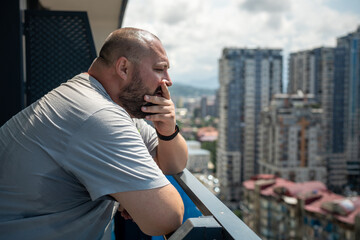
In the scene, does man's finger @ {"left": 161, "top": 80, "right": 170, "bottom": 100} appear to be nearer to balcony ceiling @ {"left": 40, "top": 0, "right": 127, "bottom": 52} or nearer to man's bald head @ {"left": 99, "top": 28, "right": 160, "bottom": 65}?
man's bald head @ {"left": 99, "top": 28, "right": 160, "bottom": 65}

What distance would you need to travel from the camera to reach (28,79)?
2.00 meters

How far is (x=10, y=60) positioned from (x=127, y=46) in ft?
3.65

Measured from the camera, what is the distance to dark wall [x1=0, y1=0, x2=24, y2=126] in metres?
1.74

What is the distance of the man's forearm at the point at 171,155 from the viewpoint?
4.28ft

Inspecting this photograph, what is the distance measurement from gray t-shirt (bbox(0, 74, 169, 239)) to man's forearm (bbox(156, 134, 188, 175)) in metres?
0.52

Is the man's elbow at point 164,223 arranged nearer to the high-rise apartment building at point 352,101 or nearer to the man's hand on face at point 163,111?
the man's hand on face at point 163,111

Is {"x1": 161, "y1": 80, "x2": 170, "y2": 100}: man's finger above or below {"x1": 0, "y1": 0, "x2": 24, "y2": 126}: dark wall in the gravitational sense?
below

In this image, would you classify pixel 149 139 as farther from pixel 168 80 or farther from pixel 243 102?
pixel 243 102

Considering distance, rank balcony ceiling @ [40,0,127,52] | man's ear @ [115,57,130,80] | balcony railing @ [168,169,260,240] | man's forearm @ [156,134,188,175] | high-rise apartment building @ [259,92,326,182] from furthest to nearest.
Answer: high-rise apartment building @ [259,92,326,182]
balcony ceiling @ [40,0,127,52]
man's forearm @ [156,134,188,175]
man's ear @ [115,57,130,80]
balcony railing @ [168,169,260,240]

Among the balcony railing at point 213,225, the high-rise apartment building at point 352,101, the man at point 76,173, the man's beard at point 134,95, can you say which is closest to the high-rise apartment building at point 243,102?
the high-rise apartment building at point 352,101

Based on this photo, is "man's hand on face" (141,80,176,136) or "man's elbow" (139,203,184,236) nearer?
"man's elbow" (139,203,184,236)

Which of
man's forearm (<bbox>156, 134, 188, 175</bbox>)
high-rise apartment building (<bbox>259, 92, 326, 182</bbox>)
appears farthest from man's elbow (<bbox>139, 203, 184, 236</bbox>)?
high-rise apartment building (<bbox>259, 92, 326, 182</bbox>)

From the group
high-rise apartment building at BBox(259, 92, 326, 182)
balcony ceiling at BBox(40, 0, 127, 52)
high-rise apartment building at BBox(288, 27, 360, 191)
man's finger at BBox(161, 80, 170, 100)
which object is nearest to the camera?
man's finger at BBox(161, 80, 170, 100)

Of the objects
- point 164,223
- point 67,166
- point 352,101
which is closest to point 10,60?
point 67,166
